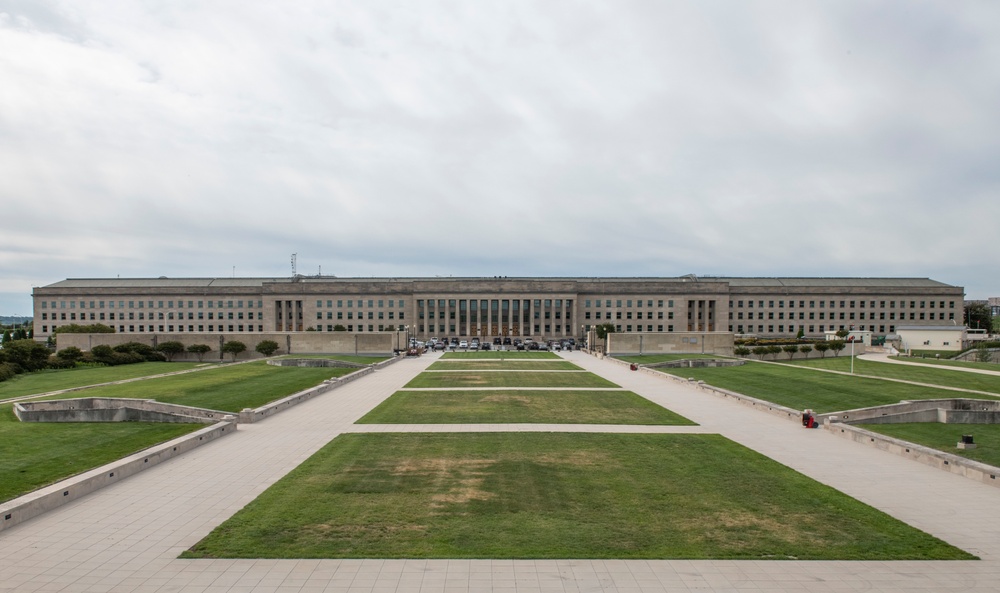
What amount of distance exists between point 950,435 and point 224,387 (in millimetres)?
32137

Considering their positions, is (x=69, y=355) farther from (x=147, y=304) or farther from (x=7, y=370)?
(x=147, y=304)

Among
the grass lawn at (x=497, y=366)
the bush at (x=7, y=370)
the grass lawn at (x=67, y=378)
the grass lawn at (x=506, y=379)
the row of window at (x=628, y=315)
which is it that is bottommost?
the grass lawn at (x=497, y=366)

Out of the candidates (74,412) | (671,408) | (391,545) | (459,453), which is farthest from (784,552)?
(74,412)

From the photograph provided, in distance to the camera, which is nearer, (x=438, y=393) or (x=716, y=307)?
(x=438, y=393)

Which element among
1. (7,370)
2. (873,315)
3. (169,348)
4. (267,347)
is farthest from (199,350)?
(873,315)

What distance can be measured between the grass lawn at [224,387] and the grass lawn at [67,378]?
3.33 metres

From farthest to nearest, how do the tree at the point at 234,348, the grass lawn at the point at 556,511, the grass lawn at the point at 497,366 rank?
the tree at the point at 234,348, the grass lawn at the point at 497,366, the grass lawn at the point at 556,511

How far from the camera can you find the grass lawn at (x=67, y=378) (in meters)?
30.0

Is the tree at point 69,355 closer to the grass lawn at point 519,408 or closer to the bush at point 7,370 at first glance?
the bush at point 7,370

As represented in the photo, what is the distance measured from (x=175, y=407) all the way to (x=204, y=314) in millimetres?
102822

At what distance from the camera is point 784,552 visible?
10.1 m

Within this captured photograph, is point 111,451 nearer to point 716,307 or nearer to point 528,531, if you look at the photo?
point 528,531

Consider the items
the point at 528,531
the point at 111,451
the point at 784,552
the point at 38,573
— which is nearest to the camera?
the point at 38,573

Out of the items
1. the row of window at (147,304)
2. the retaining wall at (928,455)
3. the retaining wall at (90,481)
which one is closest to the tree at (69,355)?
the retaining wall at (90,481)
